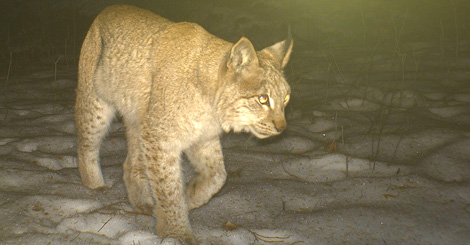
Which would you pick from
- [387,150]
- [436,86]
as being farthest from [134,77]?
[436,86]

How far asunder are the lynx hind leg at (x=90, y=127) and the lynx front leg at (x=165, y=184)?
783 millimetres

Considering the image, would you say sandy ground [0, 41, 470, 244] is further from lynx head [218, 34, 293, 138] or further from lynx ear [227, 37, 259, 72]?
lynx ear [227, 37, 259, 72]

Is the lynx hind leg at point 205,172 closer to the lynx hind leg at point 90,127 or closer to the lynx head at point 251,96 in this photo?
the lynx head at point 251,96

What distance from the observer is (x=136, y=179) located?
328 cm

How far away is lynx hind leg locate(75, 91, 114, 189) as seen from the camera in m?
3.43

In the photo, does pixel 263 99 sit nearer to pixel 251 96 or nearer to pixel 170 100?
pixel 251 96

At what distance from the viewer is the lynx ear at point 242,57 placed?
2.74m

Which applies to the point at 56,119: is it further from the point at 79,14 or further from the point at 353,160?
the point at 79,14

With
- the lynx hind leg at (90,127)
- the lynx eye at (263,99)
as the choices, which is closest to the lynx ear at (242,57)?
the lynx eye at (263,99)

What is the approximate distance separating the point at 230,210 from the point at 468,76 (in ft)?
13.3

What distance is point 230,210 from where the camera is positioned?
2938 mm

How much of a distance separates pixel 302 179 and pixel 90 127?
182 centimetres

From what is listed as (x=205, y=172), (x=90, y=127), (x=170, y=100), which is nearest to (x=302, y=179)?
(x=205, y=172)

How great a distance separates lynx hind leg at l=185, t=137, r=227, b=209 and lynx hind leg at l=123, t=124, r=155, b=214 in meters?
0.32
